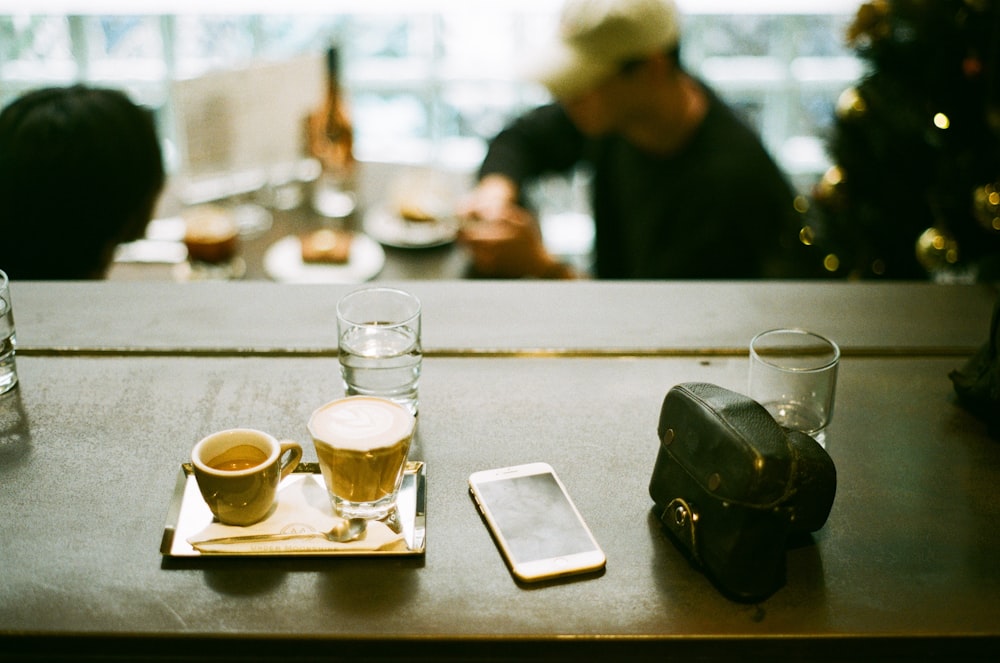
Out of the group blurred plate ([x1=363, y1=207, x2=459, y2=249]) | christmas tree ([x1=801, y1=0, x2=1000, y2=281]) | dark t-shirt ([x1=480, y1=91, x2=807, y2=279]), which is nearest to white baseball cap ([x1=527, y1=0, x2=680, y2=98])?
dark t-shirt ([x1=480, y1=91, x2=807, y2=279])

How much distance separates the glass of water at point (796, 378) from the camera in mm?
978

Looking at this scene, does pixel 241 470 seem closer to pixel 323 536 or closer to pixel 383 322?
pixel 323 536

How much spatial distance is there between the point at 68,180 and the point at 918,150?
1347mm

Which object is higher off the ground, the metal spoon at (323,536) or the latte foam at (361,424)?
the latte foam at (361,424)

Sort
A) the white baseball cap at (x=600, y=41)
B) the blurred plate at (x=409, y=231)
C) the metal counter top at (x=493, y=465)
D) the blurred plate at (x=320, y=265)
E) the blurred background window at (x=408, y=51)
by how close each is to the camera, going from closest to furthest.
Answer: the metal counter top at (x=493, y=465)
the blurred plate at (x=320, y=265)
the blurred plate at (x=409, y=231)
the white baseball cap at (x=600, y=41)
the blurred background window at (x=408, y=51)

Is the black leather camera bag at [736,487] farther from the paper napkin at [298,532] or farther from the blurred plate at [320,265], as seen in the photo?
the blurred plate at [320,265]

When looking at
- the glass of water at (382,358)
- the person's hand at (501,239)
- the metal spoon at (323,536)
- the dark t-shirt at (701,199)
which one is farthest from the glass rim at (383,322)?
the dark t-shirt at (701,199)

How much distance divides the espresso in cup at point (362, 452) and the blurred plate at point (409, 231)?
1160mm

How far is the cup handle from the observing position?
89 cm

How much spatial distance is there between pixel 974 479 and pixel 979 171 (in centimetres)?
68

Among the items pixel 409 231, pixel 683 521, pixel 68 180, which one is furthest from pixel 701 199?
pixel 683 521

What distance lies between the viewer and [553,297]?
4.33ft

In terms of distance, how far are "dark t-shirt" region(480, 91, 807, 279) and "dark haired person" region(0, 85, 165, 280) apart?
1.04m

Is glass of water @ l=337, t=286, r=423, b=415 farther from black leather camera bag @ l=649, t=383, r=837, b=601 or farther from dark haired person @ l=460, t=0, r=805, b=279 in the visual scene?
dark haired person @ l=460, t=0, r=805, b=279
